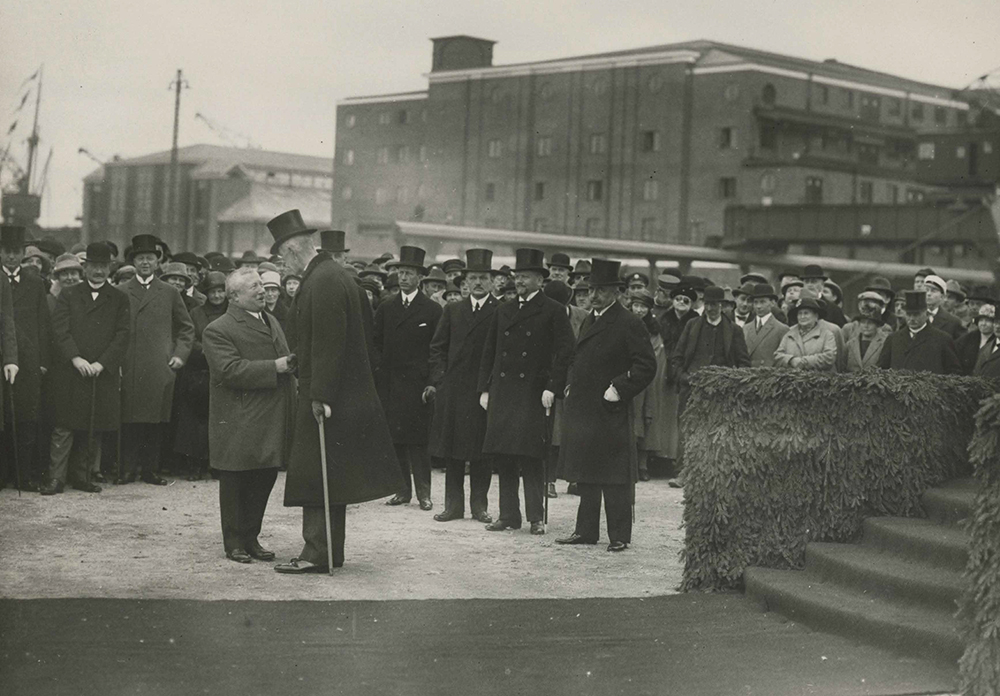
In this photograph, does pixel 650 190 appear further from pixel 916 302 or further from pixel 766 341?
pixel 916 302

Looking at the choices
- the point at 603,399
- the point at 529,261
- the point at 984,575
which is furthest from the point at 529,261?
the point at 984,575

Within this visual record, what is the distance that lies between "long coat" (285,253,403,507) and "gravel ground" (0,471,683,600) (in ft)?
1.80

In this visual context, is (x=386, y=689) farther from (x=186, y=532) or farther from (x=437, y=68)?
(x=437, y=68)

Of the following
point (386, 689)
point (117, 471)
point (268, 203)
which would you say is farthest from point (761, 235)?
point (386, 689)

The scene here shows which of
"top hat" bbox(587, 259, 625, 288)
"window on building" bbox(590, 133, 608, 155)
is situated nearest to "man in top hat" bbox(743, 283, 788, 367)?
"top hat" bbox(587, 259, 625, 288)

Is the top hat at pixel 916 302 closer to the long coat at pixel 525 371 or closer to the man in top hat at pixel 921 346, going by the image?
the man in top hat at pixel 921 346

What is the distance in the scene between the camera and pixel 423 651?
6.00 metres

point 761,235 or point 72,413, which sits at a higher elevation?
point 761,235

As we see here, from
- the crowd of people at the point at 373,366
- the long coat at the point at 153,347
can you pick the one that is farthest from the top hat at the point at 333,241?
the long coat at the point at 153,347

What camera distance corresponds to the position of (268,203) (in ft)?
238

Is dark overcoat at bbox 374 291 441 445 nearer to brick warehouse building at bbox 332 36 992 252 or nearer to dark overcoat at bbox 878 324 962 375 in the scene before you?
dark overcoat at bbox 878 324 962 375

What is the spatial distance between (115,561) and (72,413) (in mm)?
3384

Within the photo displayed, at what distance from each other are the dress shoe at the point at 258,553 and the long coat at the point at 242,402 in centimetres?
55

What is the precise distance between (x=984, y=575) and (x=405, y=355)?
639 centimetres
